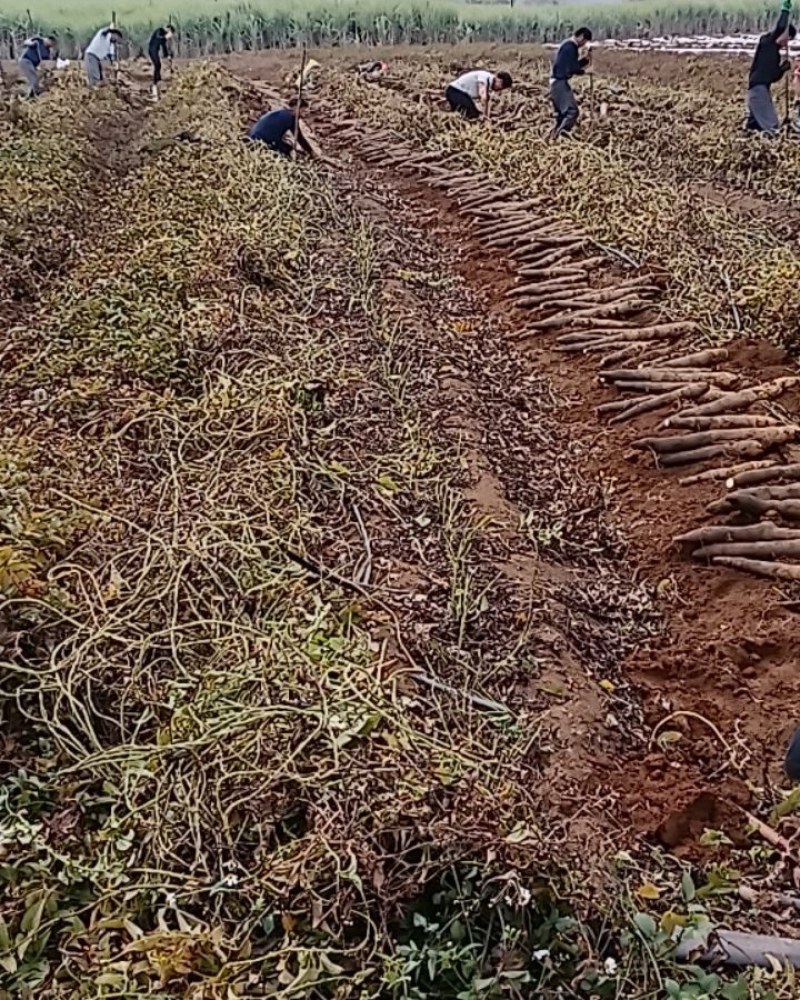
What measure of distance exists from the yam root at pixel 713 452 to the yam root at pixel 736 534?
0.61 m

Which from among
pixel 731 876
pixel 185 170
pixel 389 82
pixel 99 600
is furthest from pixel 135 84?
pixel 731 876

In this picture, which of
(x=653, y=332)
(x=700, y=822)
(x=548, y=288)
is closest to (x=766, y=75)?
(x=548, y=288)

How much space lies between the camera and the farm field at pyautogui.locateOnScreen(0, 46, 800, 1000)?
2578mm

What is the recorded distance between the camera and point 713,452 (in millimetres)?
5422

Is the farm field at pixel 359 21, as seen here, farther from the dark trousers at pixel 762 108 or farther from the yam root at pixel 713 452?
the yam root at pixel 713 452

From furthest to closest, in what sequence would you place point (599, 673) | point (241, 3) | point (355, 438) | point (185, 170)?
point (241, 3) < point (185, 170) < point (355, 438) < point (599, 673)

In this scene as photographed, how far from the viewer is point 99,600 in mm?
3697

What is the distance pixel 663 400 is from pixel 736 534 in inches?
55.2

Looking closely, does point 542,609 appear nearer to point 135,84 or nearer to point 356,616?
point 356,616

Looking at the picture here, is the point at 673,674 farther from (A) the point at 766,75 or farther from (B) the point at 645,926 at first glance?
(A) the point at 766,75

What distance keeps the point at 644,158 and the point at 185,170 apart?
5.36 metres

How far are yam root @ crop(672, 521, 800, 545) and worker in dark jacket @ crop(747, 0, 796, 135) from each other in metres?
10.1

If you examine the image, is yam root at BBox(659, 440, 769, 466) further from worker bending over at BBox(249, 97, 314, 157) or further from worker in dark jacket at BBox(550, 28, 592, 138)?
worker in dark jacket at BBox(550, 28, 592, 138)

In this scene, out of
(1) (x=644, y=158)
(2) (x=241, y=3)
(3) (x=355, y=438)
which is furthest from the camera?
(2) (x=241, y=3)
